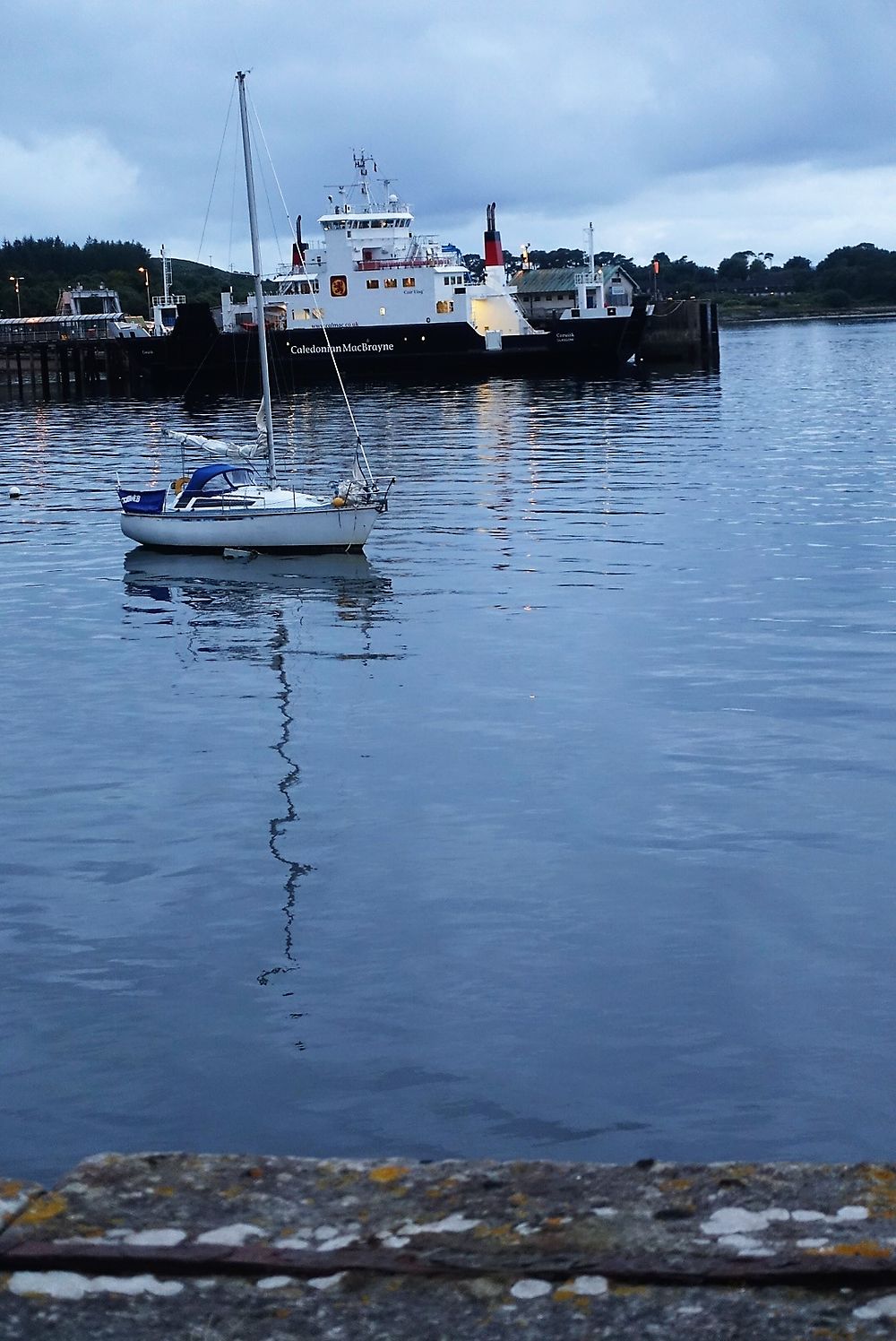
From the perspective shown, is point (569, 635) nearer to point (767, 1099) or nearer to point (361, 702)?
point (361, 702)

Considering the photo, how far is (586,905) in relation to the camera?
11.7 metres

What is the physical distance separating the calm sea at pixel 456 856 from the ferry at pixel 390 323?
6536cm

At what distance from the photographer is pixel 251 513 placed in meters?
30.9

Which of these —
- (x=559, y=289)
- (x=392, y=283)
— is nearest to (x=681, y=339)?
(x=392, y=283)

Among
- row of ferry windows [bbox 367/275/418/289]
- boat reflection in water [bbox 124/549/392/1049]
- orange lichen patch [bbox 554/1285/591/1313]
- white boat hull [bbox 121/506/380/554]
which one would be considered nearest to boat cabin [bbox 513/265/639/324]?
row of ferry windows [bbox 367/275/418/289]

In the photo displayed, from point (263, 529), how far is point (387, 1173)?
92.2 feet

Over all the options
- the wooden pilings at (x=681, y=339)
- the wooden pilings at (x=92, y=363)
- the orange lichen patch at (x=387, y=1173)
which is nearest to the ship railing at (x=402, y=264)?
the wooden pilings at (x=92, y=363)

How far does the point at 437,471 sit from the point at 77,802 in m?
33.6

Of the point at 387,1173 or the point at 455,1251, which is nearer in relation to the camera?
the point at 455,1251

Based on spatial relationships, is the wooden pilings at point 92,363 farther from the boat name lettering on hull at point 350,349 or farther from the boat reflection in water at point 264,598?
the boat reflection in water at point 264,598

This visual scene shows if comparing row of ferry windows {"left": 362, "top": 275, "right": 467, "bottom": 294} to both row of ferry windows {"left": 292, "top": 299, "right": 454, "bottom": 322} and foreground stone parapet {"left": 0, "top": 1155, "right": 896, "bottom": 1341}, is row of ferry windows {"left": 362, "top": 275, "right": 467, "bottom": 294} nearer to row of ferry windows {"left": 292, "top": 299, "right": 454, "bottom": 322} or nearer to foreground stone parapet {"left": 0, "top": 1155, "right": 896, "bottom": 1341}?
row of ferry windows {"left": 292, "top": 299, "right": 454, "bottom": 322}

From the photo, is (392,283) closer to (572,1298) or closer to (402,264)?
(402,264)

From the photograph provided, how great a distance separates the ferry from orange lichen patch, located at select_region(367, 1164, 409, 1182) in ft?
301

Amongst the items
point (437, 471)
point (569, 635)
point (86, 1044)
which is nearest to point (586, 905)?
point (86, 1044)
